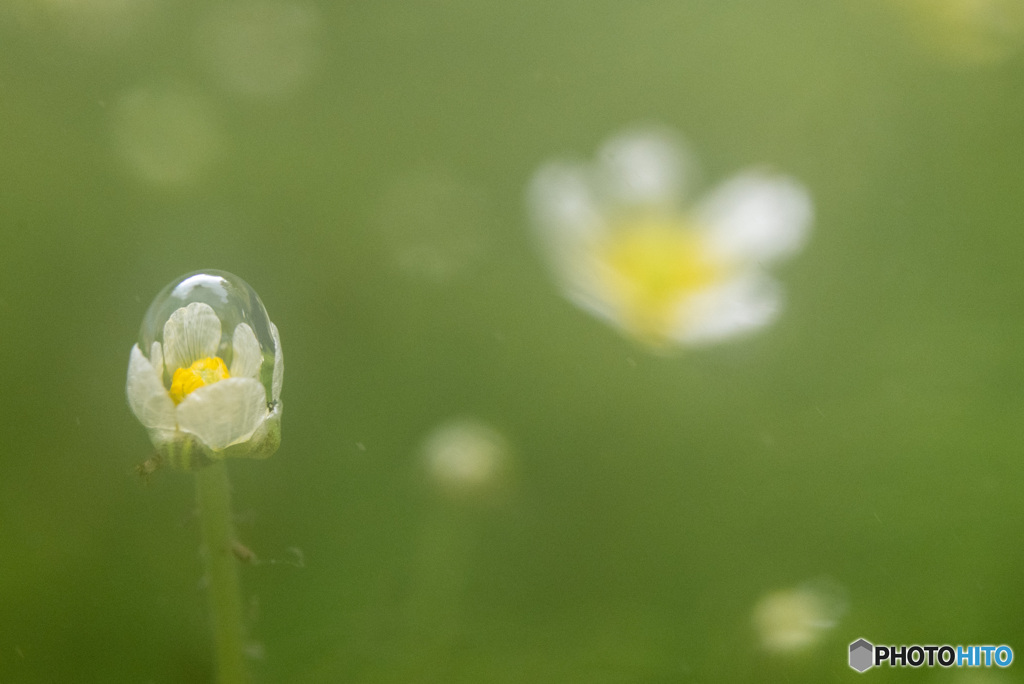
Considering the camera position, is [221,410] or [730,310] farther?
[730,310]

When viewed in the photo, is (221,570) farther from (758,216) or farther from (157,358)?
(758,216)

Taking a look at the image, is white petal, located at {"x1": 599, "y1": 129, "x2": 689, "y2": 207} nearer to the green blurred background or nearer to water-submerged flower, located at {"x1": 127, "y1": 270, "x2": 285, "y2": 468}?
the green blurred background

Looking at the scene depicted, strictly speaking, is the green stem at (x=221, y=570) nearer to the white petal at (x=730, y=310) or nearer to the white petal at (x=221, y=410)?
the white petal at (x=221, y=410)

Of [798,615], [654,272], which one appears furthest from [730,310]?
[798,615]

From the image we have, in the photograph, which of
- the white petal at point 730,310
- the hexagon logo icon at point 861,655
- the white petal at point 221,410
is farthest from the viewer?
the white petal at point 730,310
